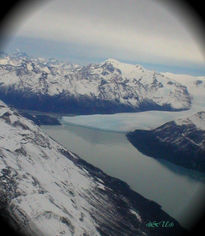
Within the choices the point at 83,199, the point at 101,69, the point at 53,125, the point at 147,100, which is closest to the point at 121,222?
the point at 83,199

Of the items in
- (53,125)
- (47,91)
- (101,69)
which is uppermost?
(101,69)

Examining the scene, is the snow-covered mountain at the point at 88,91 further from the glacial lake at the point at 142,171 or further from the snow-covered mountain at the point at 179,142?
the snow-covered mountain at the point at 179,142

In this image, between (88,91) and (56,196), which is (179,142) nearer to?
(56,196)

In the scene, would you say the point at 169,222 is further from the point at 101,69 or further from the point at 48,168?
the point at 101,69

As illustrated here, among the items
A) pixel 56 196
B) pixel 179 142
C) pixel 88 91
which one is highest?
pixel 88 91

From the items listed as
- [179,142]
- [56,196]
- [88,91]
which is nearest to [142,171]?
[179,142]
